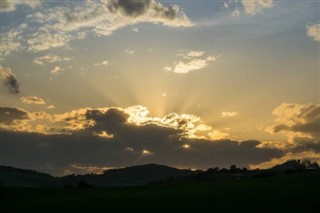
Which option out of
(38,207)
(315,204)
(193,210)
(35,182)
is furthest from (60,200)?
(35,182)

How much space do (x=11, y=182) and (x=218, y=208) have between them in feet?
328

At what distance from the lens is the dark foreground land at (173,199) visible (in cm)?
6444

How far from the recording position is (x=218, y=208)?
210ft

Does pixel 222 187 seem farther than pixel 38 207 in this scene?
Yes

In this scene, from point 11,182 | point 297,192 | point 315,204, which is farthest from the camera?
point 11,182

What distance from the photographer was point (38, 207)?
213ft

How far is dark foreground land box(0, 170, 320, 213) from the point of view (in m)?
64.4

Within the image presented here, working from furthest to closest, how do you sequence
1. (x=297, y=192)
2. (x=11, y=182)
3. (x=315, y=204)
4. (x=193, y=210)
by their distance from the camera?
(x=11, y=182)
(x=297, y=192)
(x=315, y=204)
(x=193, y=210)

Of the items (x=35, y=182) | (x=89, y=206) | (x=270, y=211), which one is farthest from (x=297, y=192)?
(x=35, y=182)

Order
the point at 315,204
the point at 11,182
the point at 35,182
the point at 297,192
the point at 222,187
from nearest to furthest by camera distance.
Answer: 1. the point at 315,204
2. the point at 297,192
3. the point at 222,187
4. the point at 11,182
5. the point at 35,182

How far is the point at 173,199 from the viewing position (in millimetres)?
69750

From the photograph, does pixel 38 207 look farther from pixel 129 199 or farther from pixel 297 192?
pixel 297 192

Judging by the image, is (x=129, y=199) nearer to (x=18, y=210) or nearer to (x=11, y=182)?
(x=18, y=210)

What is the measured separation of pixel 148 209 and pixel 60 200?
48.6 feet
